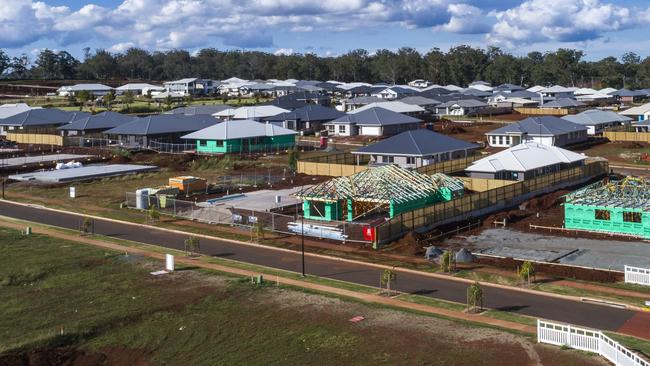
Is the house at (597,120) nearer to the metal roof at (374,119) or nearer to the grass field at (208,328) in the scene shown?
the metal roof at (374,119)

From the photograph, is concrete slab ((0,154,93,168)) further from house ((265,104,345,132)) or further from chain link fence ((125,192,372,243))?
house ((265,104,345,132))

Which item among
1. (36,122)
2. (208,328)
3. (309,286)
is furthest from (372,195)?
(36,122)

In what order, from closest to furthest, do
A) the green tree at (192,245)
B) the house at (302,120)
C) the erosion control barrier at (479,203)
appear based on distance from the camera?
the green tree at (192,245), the erosion control barrier at (479,203), the house at (302,120)

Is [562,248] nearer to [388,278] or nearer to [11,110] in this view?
[388,278]

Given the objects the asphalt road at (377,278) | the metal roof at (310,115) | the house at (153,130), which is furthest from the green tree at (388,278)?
the metal roof at (310,115)

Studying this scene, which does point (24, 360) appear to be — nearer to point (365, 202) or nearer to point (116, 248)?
point (116, 248)

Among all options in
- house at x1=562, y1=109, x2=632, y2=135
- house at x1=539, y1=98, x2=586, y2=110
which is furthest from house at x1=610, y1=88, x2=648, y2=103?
house at x1=562, y1=109, x2=632, y2=135

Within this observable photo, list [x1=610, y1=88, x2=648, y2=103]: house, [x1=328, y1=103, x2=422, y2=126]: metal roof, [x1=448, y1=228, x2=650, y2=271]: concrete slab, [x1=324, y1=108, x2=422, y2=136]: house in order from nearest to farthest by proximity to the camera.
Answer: [x1=448, y1=228, x2=650, y2=271]: concrete slab < [x1=324, y1=108, x2=422, y2=136]: house < [x1=328, y1=103, x2=422, y2=126]: metal roof < [x1=610, y1=88, x2=648, y2=103]: house
